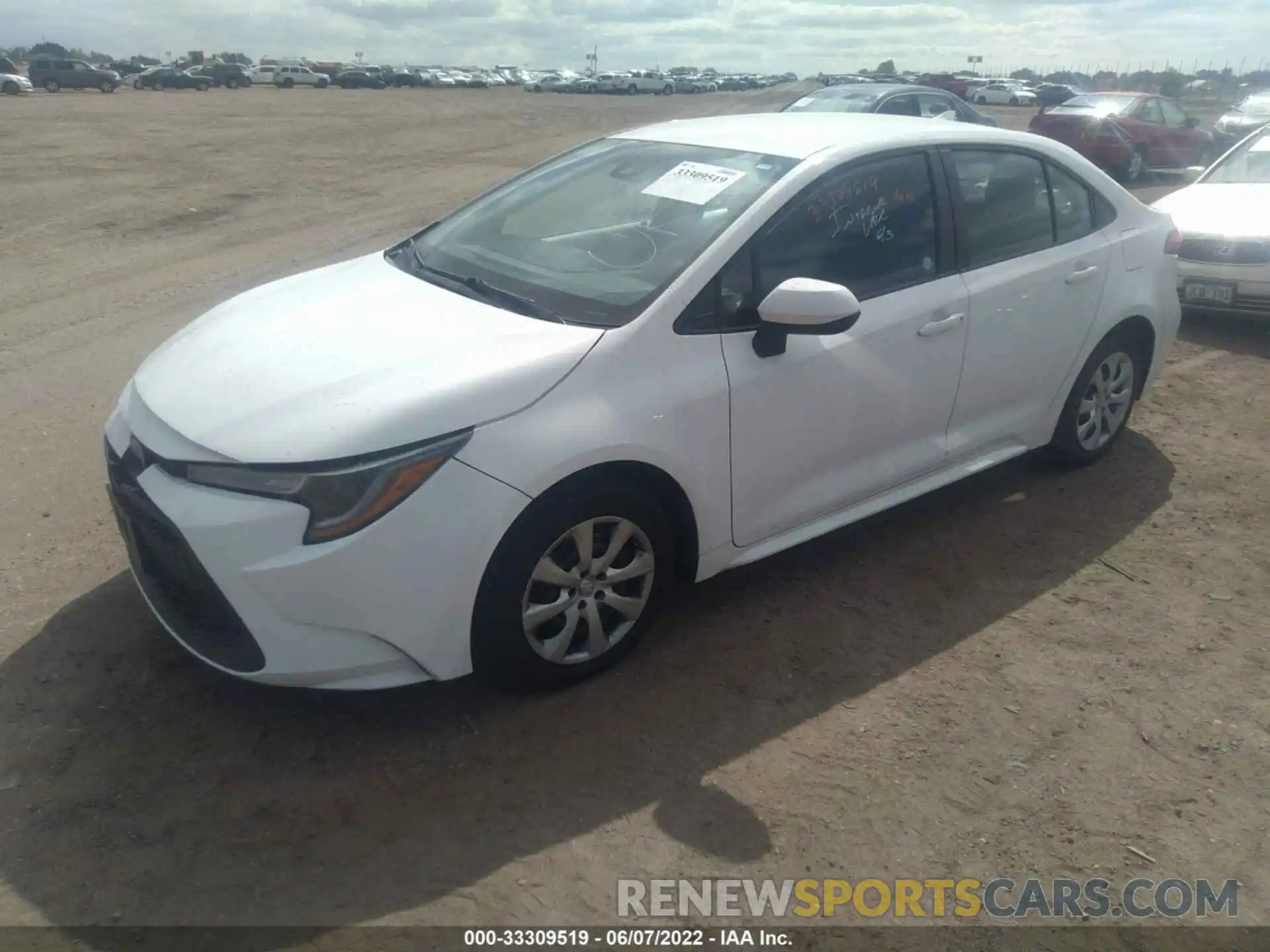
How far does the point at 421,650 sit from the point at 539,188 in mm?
2173

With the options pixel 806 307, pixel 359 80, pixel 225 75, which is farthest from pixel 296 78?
pixel 806 307

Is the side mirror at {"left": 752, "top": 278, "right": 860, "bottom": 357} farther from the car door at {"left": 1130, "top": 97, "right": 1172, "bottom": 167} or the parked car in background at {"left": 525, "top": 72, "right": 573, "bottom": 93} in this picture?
the parked car in background at {"left": 525, "top": 72, "right": 573, "bottom": 93}

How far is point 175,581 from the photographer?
2965 millimetres

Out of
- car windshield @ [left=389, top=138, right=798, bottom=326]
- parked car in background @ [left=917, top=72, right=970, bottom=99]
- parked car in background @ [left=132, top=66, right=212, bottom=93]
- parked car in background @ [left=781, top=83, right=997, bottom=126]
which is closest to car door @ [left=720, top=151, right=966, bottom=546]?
car windshield @ [left=389, top=138, right=798, bottom=326]

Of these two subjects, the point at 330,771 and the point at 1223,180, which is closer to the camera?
the point at 330,771

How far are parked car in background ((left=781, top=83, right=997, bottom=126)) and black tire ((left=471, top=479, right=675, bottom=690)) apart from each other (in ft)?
36.6

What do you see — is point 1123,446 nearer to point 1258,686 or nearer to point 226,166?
point 1258,686

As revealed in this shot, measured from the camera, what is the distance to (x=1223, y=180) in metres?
8.76

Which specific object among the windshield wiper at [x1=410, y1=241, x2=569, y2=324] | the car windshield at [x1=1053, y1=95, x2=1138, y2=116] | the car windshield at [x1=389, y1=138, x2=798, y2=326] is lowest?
the car windshield at [x1=1053, y1=95, x2=1138, y2=116]

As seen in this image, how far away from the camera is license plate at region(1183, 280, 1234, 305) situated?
7336 millimetres

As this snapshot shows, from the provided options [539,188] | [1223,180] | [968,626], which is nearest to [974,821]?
[968,626]

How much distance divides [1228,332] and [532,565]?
271 inches

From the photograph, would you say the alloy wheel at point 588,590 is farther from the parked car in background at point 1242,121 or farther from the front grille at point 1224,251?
the parked car in background at point 1242,121

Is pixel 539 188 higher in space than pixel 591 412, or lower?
higher
